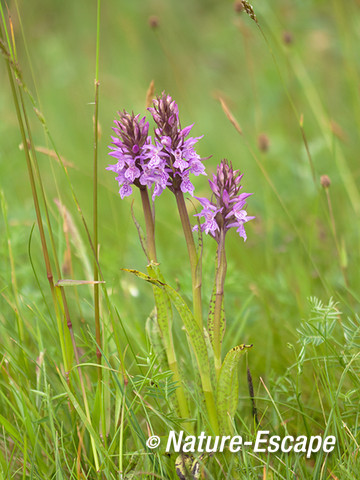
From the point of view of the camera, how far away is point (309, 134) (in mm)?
4492

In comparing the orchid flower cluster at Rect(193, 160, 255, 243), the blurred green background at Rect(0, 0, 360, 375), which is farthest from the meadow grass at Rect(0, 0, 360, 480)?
the orchid flower cluster at Rect(193, 160, 255, 243)

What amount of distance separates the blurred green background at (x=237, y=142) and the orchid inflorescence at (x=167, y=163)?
38cm

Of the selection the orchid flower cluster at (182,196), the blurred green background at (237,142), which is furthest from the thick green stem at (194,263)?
the blurred green background at (237,142)

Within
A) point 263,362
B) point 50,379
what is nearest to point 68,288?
point 50,379

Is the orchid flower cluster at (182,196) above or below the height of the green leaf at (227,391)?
above

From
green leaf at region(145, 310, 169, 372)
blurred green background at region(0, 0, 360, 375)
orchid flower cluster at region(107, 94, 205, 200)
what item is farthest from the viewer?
blurred green background at region(0, 0, 360, 375)

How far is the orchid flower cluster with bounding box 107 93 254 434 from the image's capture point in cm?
130

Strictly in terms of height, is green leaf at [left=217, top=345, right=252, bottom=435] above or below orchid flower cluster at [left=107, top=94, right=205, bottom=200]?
below

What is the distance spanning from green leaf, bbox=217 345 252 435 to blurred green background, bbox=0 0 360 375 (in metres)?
0.49

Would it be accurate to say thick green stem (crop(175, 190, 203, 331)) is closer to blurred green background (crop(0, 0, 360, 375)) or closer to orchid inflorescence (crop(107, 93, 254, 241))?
orchid inflorescence (crop(107, 93, 254, 241))

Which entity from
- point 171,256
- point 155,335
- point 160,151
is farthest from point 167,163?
point 171,256

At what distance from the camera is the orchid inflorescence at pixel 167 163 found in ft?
4.21

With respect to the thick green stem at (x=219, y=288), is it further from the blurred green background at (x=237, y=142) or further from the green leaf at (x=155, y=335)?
the blurred green background at (x=237, y=142)

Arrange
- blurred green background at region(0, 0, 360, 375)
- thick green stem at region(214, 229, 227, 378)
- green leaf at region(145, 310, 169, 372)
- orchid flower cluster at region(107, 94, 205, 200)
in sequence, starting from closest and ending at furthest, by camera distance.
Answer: orchid flower cluster at region(107, 94, 205, 200), thick green stem at region(214, 229, 227, 378), green leaf at region(145, 310, 169, 372), blurred green background at region(0, 0, 360, 375)
